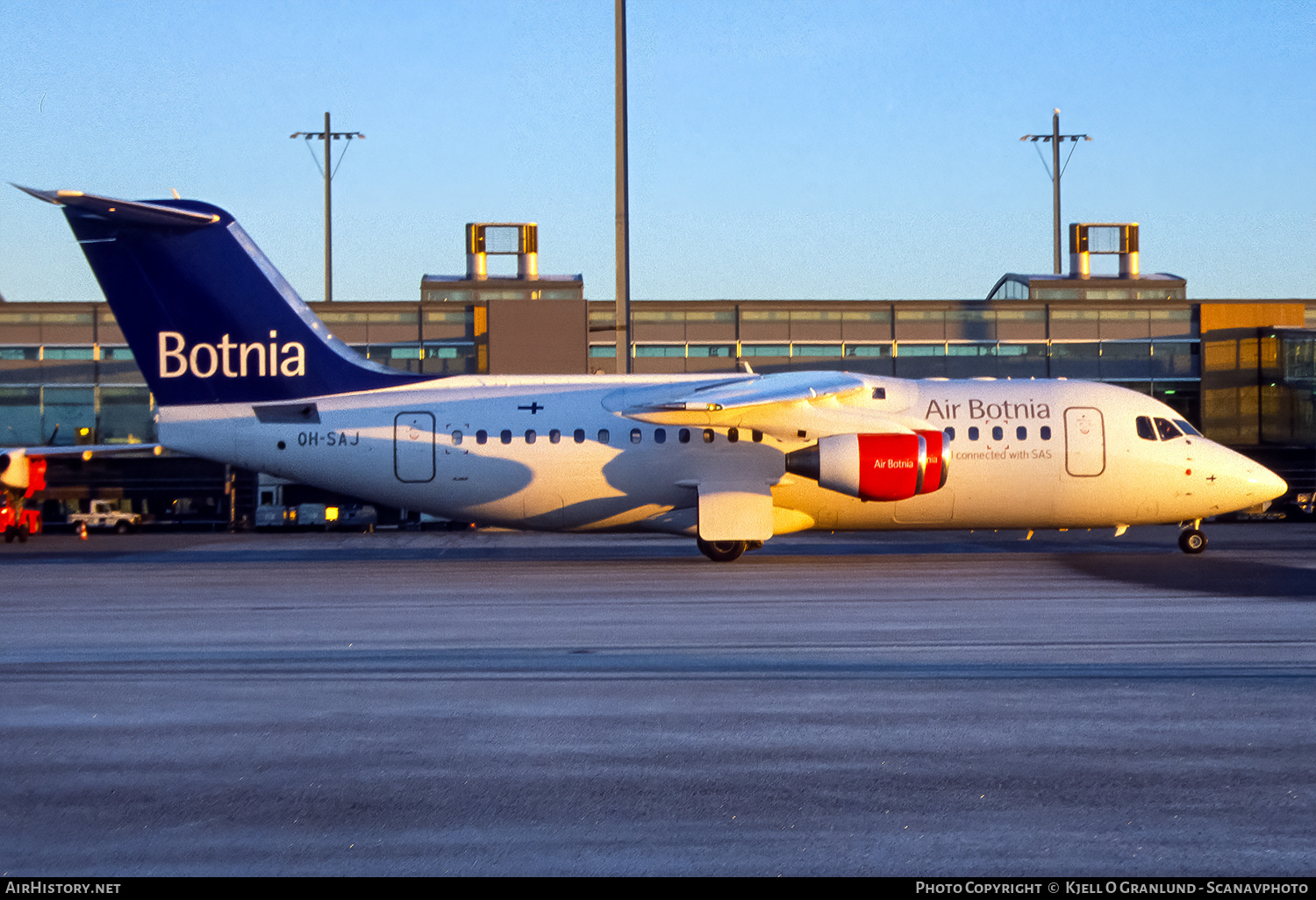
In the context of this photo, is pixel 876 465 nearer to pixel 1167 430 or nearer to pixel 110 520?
pixel 1167 430

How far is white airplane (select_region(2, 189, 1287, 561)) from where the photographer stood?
2302cm

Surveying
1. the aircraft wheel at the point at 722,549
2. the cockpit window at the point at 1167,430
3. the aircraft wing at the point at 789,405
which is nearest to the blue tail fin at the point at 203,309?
the aircraft wing at the point at 789,405

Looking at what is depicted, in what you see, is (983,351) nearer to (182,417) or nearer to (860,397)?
(860,397)

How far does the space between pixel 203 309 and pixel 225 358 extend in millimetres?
1033

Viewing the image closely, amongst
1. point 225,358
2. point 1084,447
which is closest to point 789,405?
point 1084,447

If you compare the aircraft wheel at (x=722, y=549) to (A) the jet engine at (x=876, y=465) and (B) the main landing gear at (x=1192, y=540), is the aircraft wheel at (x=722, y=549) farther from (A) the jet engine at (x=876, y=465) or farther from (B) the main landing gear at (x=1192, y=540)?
(B) the main landing gear at (x=1192, y=540)

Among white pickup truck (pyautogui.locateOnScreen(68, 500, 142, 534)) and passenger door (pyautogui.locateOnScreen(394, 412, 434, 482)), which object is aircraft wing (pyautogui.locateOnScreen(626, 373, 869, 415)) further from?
white pickup truck (pyautogui.locateOnScreen(68, 500, 142, 534))

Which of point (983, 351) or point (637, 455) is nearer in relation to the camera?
point (637, 455)

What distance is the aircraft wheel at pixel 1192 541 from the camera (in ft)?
82.0

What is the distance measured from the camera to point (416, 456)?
23.9m

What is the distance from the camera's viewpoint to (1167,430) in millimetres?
24922

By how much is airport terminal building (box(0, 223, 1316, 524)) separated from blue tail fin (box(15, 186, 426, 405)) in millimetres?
17500

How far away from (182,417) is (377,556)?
529 cm

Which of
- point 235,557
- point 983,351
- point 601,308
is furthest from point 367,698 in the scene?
point 983,351
